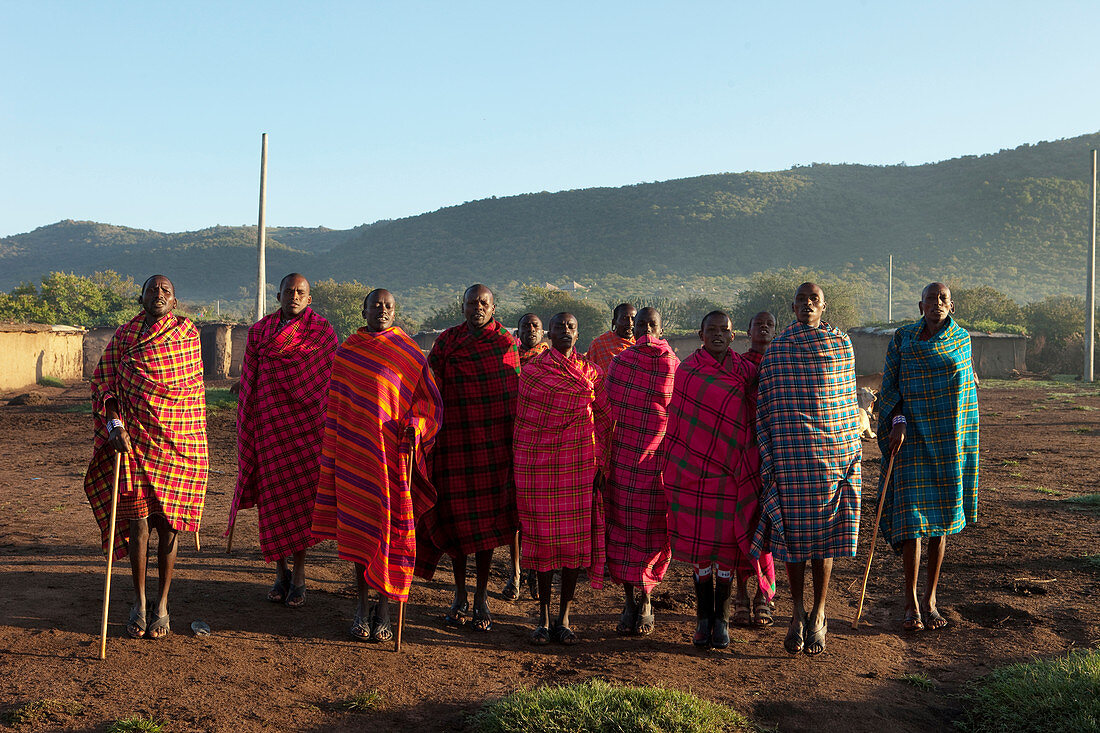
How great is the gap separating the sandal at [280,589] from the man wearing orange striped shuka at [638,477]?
2315 mm

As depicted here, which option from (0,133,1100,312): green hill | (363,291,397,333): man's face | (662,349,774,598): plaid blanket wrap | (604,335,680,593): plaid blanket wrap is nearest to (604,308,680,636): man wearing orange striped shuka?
(604,335,680,593): plaid blanket wrap

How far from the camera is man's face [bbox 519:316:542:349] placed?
5992mm

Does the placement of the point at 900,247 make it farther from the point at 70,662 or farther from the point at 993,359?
the point at 70,662

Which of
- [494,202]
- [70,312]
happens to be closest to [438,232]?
[494,202]

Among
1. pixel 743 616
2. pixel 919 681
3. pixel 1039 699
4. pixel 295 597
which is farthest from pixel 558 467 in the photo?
pixel 1039 699

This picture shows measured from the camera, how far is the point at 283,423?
598 cm

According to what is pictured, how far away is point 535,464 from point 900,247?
7896cm

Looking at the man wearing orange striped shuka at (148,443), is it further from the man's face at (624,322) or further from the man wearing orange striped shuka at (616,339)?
the man's face at (624,322)

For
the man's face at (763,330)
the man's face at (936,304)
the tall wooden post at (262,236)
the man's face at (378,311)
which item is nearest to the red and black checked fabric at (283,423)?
the man's face at (378,311)

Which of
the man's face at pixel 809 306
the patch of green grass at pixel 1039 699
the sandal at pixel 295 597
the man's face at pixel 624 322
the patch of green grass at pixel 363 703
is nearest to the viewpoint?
the patch of green grass at pixel 1039 699

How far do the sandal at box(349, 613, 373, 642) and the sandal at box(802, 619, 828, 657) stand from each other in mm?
2663

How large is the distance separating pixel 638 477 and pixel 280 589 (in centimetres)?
266

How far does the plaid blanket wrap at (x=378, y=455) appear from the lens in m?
5.25

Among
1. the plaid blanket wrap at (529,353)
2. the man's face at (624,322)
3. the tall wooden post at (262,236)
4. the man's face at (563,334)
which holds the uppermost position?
the tall wooden post at (262,236)
